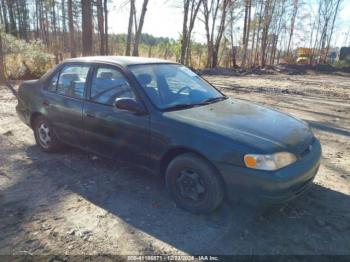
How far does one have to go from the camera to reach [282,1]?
28.9 metres

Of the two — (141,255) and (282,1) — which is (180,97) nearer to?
(141,255)

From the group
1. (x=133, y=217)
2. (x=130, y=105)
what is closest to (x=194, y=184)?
(x=133, y=217)

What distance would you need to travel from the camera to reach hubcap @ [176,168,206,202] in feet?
9.91

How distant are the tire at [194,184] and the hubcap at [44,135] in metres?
2.36

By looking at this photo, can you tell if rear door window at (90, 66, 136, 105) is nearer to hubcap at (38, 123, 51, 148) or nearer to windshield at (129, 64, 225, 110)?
windshield at (129, 64, 225, 110)

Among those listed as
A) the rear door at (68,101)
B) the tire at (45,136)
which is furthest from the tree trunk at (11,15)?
the rear door at (68,101)

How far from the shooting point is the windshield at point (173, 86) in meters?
3.40

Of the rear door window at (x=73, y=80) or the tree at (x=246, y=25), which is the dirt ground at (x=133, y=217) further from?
the tree at (x=246, y=25)

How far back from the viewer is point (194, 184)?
3055mm

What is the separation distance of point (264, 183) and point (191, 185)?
786 millimetres

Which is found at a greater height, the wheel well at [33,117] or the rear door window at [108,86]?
the rear door window at [108,86]

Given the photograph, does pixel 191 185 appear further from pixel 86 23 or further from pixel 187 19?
pixel 187 19

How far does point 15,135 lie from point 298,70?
2547cm

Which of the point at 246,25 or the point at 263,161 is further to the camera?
the point at 246,25
